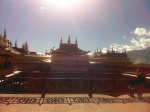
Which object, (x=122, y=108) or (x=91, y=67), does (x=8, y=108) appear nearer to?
(x=122, y=108)

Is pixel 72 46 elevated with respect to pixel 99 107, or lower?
elevated

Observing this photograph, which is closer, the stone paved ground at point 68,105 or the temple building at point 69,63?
the stone paved ground at point 68,105

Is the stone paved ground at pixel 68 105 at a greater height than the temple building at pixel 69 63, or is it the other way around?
the temple building at pixel 69 63

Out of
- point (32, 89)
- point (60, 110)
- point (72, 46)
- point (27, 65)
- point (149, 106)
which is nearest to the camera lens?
point (60, 110)

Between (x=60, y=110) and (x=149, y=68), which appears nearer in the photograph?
(x=60, y=110)

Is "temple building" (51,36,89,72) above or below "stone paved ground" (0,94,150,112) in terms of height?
above

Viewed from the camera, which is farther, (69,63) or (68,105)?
(69,63)

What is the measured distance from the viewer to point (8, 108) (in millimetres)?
8852

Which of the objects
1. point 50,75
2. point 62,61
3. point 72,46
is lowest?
point 50,75

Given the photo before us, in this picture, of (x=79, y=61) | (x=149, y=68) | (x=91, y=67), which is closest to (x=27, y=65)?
(x=79, y=61)

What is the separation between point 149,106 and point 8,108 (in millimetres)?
7631

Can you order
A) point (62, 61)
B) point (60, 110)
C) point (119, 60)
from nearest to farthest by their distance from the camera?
point (60, 110)
point (62, 61)
point (119, 60)

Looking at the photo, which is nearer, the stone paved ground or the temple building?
the stone paved ground

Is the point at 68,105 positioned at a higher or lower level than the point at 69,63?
lower
